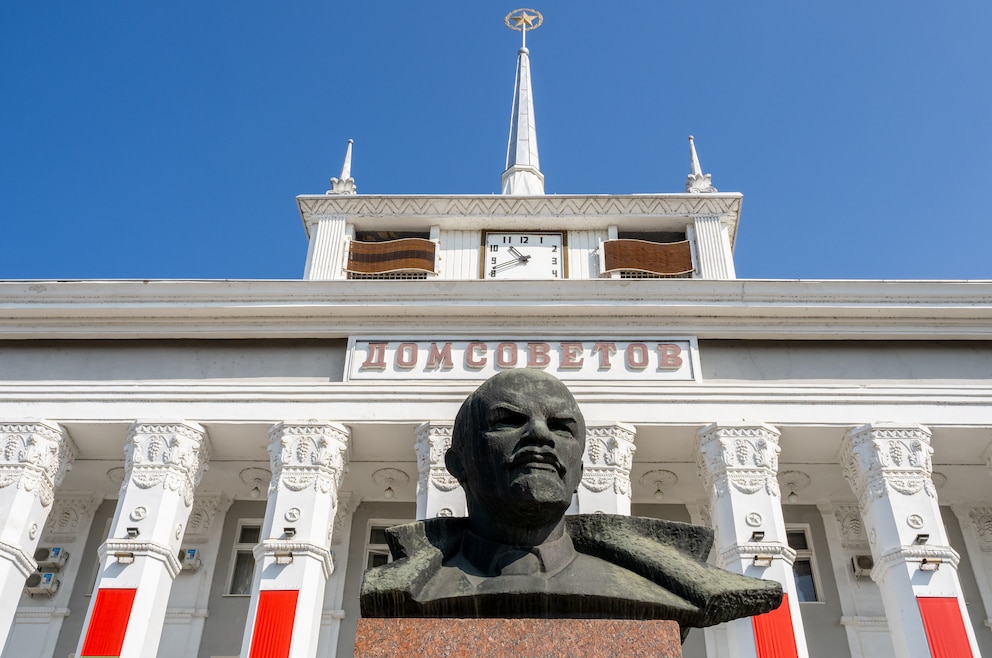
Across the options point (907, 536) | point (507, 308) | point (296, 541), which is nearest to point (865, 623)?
point (907, 536)

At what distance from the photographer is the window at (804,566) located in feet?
61.9

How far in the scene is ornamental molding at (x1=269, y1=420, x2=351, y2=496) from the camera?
16.2 metres

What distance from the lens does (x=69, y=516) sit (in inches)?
782

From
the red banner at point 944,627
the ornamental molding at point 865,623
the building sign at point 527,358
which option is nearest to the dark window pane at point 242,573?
the building sign at point 527,358

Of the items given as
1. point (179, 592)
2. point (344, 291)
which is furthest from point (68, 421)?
point (344, 291)

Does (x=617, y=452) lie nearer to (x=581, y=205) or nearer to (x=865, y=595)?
(x=865, y=595)

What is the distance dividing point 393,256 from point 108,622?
394 inches

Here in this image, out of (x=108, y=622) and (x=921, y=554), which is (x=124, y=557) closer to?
(x=108, y=622)

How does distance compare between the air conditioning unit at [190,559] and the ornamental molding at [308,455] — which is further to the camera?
the air conditioning unit at [190,559]

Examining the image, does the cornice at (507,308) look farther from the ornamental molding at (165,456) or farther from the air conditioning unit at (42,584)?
the air conditioning unit at (42,584)

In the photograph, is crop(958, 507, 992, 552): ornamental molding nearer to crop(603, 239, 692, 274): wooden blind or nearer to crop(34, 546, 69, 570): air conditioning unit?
crop(603, 239, 692, 274): wooden blind

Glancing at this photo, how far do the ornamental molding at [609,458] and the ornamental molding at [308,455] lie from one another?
4.54 m

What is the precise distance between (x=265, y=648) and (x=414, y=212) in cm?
1145

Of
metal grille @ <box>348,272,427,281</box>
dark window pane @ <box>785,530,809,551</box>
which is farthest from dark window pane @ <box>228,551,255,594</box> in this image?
dark window pane @ <box>785,530,809,551</box>
